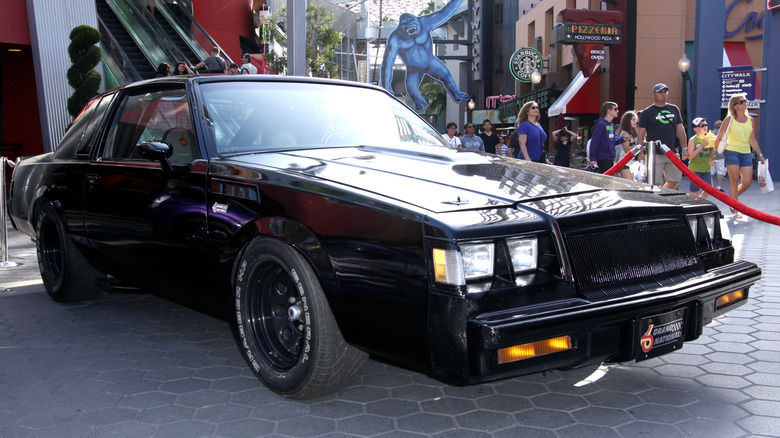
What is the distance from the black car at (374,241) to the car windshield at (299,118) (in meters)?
0.01

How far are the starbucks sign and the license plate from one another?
33926 millimetres

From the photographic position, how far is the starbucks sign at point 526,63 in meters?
35.2

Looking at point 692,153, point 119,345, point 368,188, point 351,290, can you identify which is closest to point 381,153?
point 368,188

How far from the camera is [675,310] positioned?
9.07 feet

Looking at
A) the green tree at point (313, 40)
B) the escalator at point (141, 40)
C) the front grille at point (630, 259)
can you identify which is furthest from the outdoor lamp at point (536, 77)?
the front grille at point (630, 259)

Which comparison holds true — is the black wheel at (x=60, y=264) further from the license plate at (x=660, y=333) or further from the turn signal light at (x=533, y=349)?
the license plate at (x=660, y=333)

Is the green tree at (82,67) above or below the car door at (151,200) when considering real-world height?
above

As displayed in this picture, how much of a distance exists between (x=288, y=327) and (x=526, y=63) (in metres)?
34.3

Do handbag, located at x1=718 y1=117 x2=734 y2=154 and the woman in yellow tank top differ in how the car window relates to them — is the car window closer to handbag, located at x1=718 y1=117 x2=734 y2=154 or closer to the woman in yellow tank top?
handbag, located at x1=718 y1=117 x2=734 y2=154

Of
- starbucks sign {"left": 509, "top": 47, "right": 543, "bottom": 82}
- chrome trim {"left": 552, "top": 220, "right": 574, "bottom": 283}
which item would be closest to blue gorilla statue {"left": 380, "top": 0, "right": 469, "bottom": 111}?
starbucks sign {"left": 509, "top": 47, "right": 543, "bottom": 82}

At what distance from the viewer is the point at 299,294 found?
2.92 m

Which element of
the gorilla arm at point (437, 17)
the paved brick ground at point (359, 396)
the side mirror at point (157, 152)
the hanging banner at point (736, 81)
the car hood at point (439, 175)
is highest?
the gorilla arm at point (437, 17)

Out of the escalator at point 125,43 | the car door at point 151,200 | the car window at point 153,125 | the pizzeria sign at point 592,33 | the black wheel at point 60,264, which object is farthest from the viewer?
the pizzeria sign at point 592,33

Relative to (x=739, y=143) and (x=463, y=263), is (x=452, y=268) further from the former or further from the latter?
(x=739, y=143)
